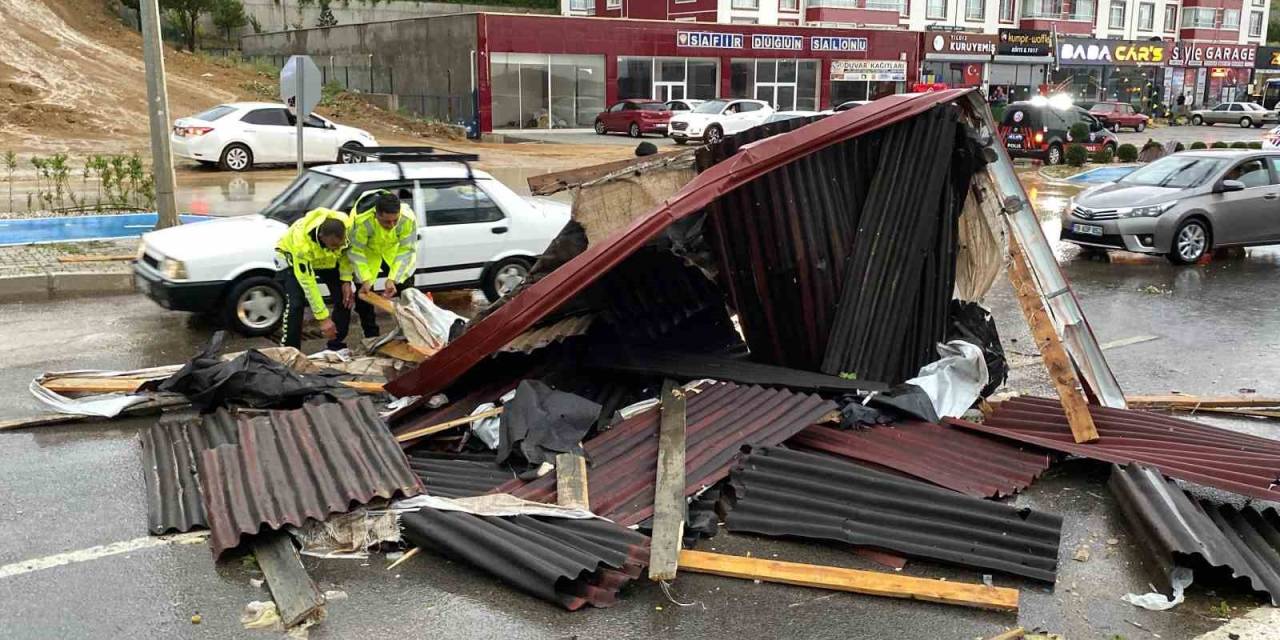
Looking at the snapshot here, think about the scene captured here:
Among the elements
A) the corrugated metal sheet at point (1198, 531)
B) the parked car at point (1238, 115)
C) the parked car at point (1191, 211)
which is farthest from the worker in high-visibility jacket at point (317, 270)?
the parked car at point (1238, 115)

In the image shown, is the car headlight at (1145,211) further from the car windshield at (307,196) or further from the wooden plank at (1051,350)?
the car windshield at (307,196)

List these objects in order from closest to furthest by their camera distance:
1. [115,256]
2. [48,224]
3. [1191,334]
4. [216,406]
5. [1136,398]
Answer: [216,406] < [1136,398] < [1191,334] < [115,256] < [48,224]

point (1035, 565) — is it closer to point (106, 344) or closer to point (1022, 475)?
point (1022, 475)

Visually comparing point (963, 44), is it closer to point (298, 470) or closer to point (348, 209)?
point (348, 209)

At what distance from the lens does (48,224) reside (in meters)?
14.6

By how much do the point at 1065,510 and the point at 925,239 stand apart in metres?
2.28

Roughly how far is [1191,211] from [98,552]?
1353cm

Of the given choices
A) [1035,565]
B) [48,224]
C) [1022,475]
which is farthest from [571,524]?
[48,224]

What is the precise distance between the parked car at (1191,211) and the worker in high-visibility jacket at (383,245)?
9.84 meters

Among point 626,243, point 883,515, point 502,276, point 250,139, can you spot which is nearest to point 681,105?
point 250,139

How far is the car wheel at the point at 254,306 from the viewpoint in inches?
359

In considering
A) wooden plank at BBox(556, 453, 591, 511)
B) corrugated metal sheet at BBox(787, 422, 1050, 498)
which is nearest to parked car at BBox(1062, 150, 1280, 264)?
corrugated metal sheet at BBox(787, 422, 1050, 498)

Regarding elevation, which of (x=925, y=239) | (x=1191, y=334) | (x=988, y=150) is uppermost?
(x=988, y=150)

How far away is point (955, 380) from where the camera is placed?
7.07 metres
